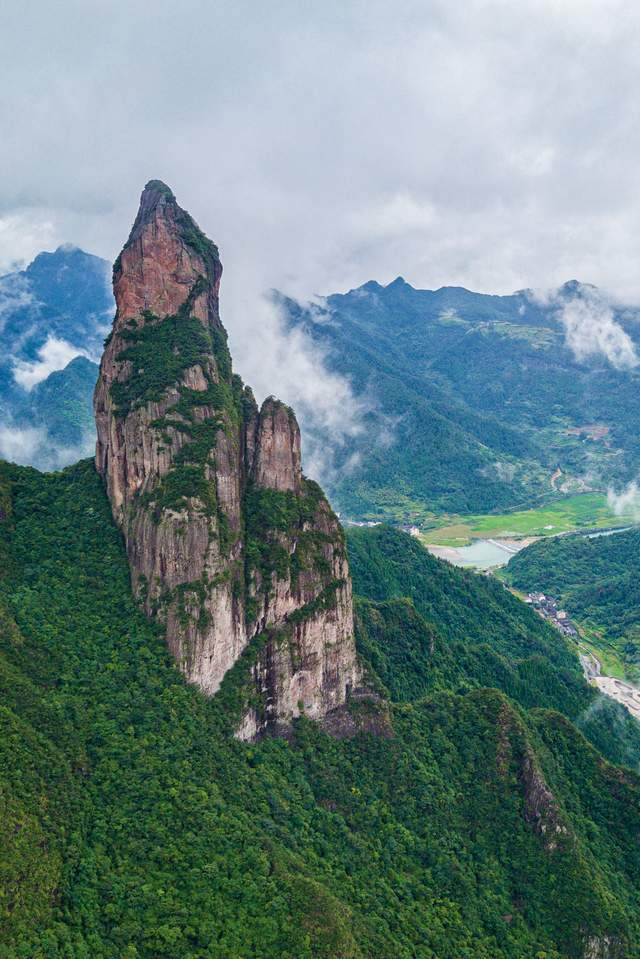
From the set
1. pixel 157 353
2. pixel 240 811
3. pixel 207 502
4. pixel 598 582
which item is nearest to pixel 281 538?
pixel 207 502

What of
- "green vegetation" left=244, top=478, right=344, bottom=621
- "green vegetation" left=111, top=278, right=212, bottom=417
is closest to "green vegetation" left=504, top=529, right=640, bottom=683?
"green vegetation" left=244, top=478, right=344, bottom=621

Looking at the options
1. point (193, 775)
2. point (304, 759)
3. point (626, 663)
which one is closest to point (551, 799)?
point (304, 759)

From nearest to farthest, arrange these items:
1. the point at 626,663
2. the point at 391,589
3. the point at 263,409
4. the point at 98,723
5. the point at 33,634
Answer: the point at 98,723
the point at 33,634
the point at 263,409
the point at 391,589
the point at 626,663

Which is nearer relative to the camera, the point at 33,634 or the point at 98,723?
the point at 98,723

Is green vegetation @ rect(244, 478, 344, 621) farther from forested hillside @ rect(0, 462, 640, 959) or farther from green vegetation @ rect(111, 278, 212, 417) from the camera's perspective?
green vegetation @ rect(111, 278, 212, 417)

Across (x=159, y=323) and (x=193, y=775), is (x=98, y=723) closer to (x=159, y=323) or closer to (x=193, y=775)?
(x=193, y=775)

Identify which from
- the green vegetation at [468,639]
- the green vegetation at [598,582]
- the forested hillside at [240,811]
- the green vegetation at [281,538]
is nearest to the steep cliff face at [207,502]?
the green vegetation at [281,538]

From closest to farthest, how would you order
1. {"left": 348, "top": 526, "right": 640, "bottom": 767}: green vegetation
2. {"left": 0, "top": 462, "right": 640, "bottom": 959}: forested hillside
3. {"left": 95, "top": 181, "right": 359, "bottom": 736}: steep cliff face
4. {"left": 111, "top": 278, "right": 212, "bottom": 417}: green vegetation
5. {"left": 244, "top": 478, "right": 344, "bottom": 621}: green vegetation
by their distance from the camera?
{"left": 0, "top": 462, "right": 640, "bottom": 959}: forested hillside
{"left": 95, "top": 181, "right": 359, "bottom": 736}: steep cliff face
{"left": 244, "top": 478, "right": 344, "bottom": 621}: green vegetation
{"left": 111, "top": 278, "right": 212, "bottom": 417}: green vegetation
{"left": 348, "top": 526, "right": 640, "bottom": 767}: green vegetation

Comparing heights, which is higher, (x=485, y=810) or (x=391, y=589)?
(x=391, y=589)
